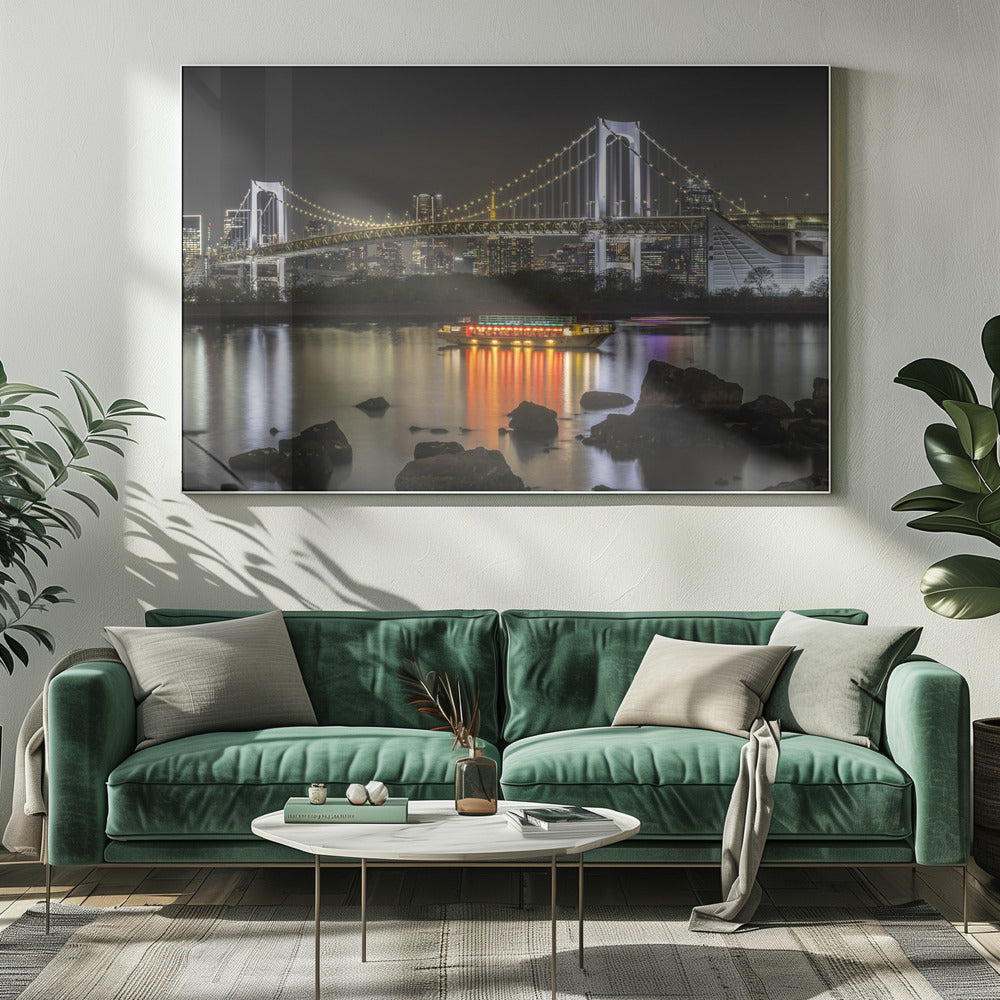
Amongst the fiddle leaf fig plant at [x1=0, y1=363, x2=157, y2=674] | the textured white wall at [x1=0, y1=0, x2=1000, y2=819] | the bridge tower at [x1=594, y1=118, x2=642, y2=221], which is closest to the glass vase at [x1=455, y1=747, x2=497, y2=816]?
the textured white wall at [x1=0, y1=0, x2=1000, y2=819]

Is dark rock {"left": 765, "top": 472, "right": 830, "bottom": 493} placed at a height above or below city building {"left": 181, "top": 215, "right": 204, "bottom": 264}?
below

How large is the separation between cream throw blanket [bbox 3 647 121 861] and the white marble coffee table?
871 mm

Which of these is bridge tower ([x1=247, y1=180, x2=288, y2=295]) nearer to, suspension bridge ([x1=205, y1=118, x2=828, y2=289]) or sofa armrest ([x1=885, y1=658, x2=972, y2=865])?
suspension bridge ([x1=205, y1=118, x2=828, y2=289])

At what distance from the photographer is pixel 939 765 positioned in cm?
291

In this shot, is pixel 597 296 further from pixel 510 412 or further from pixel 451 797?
pixel 451 797

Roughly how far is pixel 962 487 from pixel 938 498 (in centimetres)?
12

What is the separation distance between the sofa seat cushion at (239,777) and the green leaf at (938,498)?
1.54 meters

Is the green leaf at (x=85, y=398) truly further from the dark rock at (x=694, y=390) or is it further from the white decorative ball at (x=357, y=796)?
the dark rock at (x=694, y=390)

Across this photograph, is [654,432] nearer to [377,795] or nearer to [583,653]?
[583,653]

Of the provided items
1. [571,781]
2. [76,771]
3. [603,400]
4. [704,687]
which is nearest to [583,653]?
[704,687]

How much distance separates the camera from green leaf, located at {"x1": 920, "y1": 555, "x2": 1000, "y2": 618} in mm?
3107

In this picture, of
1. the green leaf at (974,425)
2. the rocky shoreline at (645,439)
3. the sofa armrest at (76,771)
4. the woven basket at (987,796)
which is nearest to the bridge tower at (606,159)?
the rocky shoreline at (645,439)

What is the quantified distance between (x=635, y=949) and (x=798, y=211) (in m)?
2.54

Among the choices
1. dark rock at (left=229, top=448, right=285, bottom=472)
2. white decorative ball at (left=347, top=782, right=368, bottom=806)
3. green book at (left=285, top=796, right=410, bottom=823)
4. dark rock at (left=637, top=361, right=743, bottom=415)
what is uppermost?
dark rock at (left=637, top=361, right=743, bottom=415)
